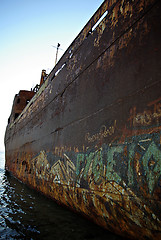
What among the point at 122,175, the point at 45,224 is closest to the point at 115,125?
the point at 122,175

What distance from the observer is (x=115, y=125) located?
2.13 m

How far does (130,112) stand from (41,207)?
2832 mm

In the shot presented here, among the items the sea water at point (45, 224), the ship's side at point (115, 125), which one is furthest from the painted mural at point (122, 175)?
the sea water at point (45, 224)

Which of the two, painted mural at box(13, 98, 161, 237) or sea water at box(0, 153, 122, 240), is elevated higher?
painted mural at box(13, 98, 161, 237)

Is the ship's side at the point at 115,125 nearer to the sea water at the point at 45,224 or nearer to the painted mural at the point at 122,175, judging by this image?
the painted mural at the point at 122,175

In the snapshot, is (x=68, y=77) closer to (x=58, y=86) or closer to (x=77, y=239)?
(x=58, y=86)

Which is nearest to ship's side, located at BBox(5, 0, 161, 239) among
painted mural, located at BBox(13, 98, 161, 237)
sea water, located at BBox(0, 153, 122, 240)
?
painted mural, located at BBox(13, 98, 161, 237)

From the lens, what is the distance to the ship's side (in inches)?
64.7

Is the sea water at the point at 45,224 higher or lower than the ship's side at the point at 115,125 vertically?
lower

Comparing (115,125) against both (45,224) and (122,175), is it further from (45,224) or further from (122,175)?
(45,224)

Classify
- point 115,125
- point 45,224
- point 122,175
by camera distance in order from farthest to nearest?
point 45,224
point 115,125
point 122,175

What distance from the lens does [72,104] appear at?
11.2 feet

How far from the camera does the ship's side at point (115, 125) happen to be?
1644 mm

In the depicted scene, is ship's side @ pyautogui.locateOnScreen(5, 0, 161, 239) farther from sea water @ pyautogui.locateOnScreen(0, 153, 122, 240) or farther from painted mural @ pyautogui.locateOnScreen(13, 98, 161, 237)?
sea water @ pyautogui.locateOnScreen(0, 153, 122, 240)
